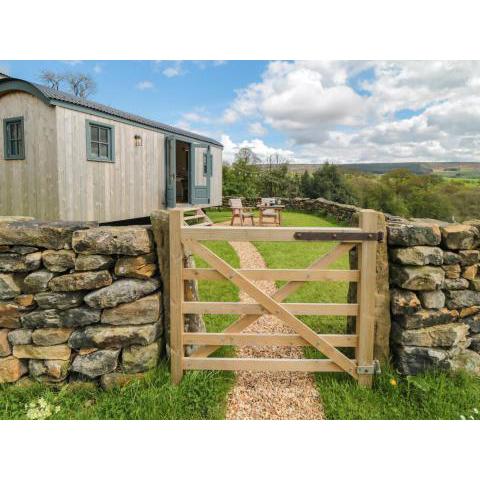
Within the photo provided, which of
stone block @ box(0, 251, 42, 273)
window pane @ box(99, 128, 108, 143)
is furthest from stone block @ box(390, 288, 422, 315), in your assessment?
window pane @ box(99, 128, 108, 143)

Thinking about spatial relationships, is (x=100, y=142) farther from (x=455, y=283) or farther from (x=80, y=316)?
(x=455, y=283)

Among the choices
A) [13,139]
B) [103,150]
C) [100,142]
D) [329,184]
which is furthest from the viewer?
[329,184]

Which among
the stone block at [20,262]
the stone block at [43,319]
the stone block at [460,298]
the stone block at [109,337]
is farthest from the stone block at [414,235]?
the stone block at [20,262]

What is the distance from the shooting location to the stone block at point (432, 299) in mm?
3203

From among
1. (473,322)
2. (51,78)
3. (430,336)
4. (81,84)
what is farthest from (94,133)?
(81,84)

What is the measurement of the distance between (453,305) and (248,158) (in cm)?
2126

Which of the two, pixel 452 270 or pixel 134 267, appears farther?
pixel 452 270

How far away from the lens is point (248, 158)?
23531mm

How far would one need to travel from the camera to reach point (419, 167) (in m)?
30.5

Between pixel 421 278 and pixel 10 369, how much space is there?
3.95 metres

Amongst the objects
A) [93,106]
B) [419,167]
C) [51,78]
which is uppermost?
[51,78]

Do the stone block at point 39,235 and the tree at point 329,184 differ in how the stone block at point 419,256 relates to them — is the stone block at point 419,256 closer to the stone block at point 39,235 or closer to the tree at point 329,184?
the stone block at point 39,235

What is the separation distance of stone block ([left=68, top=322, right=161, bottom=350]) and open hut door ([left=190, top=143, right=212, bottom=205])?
1019cm

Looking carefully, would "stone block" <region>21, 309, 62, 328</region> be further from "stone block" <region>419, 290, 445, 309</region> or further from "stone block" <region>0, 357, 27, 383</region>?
"stone block" <region>419, 290, 445, 309</region>
